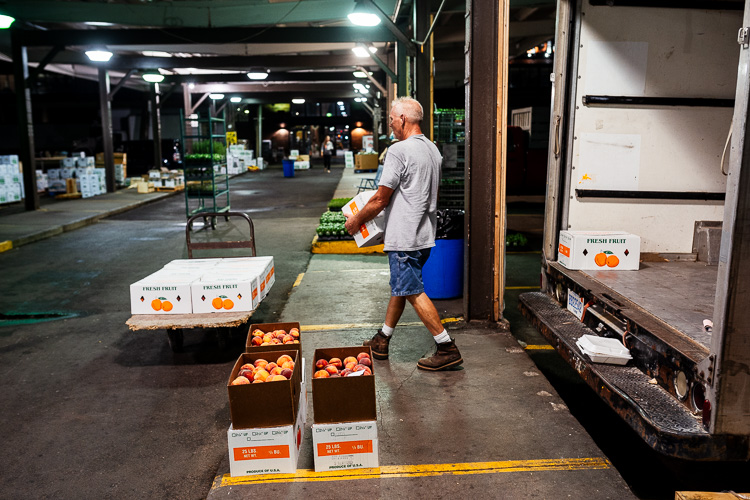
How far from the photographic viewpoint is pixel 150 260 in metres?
9.45

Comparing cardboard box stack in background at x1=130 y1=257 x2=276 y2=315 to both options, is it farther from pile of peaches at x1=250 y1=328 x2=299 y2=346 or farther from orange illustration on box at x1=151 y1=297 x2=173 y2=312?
pile of peaches at x1=250 y1=328 x2=299 y2=346

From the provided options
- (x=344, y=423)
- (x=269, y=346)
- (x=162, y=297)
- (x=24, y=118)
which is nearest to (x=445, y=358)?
(x=269, y=346)

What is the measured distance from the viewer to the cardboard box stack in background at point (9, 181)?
16391 mm

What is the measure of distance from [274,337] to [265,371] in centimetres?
75

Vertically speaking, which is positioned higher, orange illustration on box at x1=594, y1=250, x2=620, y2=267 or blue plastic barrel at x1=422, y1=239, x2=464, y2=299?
orange illustration on box at x1=594, y1=250, x2=620, y2=267

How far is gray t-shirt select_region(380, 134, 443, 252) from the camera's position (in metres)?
4.09

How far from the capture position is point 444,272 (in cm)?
627

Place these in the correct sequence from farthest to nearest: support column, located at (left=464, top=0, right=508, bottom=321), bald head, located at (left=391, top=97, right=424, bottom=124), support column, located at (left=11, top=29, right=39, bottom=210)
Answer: support column, located at (left=11, top=29, right=39, bottom=210), support column, located at (left=464, top=0, right=508, bottom=321), bald head, located at (left=391, top=97, right=424, bottom=124)

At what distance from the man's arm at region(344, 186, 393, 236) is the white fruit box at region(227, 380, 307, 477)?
66.3 inches

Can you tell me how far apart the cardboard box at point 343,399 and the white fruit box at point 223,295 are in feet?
6.75

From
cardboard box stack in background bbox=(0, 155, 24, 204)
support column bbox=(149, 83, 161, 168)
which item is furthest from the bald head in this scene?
support column bbox=(149, 83, 161, 168)

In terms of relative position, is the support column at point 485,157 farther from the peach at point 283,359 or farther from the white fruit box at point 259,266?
the peach at point 283,359

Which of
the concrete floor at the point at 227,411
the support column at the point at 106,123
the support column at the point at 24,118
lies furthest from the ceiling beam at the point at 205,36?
the concrete floor at the point at 227,411

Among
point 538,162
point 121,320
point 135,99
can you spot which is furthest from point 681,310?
point 135,99
